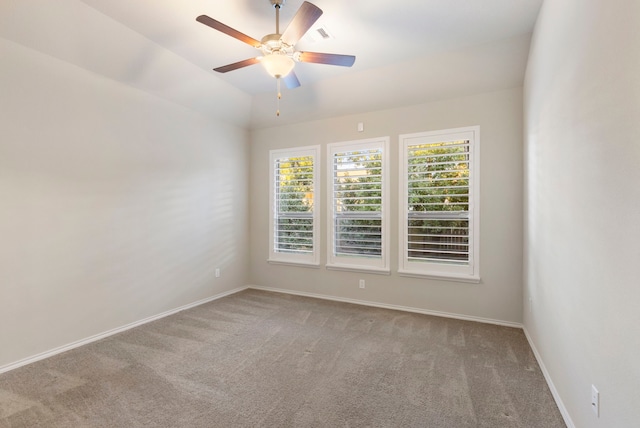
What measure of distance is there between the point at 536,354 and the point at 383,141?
2.91 meters

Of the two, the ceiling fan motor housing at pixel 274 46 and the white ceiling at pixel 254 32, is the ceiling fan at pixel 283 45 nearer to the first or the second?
the ceiling fan motor housing at pixel 274 46

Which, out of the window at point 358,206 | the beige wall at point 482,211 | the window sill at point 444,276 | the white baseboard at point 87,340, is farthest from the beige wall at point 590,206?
the white baseboard at point 87,340

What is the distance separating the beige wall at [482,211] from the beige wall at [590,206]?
963 millimetres

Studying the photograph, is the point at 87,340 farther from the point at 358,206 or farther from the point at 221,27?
the point at 358,206

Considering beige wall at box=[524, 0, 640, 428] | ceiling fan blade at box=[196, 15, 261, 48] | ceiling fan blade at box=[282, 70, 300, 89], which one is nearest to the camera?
beige wall at box=[524, 0, 640, 428]

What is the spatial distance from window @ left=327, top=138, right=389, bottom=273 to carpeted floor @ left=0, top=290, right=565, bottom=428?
1042mm

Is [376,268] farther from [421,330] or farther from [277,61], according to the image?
[277,61]

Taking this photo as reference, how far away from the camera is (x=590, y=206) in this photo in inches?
61.9

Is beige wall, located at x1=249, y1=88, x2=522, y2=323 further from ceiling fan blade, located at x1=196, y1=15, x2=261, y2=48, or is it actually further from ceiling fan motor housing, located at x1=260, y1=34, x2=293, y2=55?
ceiling fan blade, located at x1=196, y1=15, x2=261, y2=48

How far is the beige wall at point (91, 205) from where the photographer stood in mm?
2568

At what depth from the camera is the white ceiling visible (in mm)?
2541

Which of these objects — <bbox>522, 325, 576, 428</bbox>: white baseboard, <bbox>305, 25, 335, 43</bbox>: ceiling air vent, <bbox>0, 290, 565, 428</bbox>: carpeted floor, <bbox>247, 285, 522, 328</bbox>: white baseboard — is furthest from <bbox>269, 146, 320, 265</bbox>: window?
<bbox>522, 325, 576, 428</bbox>: white baseboard

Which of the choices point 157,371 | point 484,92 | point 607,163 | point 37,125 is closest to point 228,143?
point 37,125

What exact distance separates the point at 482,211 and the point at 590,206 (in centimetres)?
212
